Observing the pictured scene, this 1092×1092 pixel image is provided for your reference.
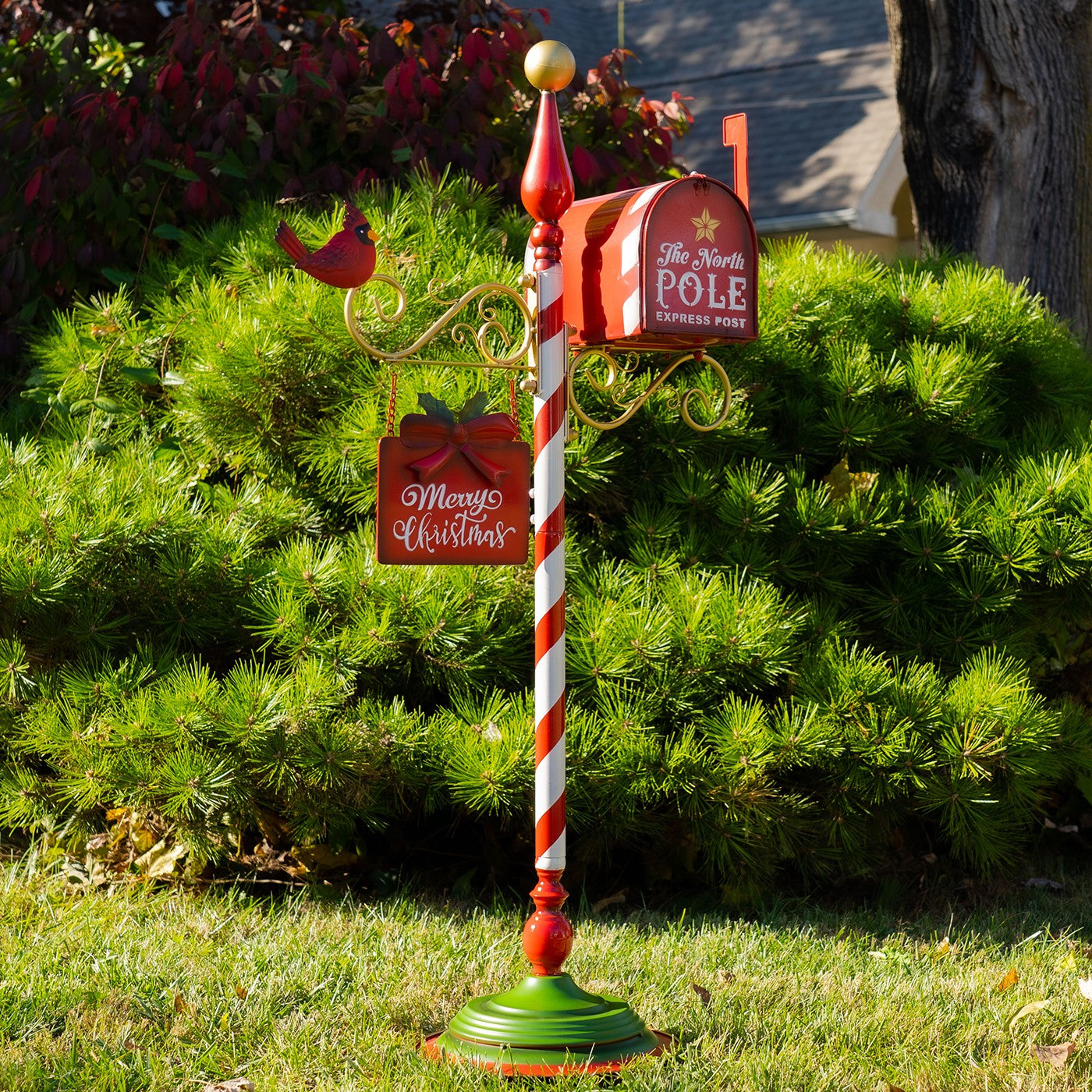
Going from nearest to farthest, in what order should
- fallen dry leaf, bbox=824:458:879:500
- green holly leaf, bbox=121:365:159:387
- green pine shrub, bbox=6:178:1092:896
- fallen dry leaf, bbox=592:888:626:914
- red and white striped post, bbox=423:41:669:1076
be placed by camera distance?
red and white striped post, bbox=423:41:669:1076, green pine shrub, bbox=6:178:1092:896, fallen dry leaf, bbox=592:888:626:914, fallen dry leaf, bbox=824:458:879:500, green holly leaf, bbox=121:365:159:387

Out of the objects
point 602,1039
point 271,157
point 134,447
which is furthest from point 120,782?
point 271,157

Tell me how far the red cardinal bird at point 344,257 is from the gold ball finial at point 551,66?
1.50ft

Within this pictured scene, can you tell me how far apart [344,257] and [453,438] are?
0.42 meters

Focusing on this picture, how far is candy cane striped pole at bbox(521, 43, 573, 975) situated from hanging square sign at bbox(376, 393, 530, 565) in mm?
58

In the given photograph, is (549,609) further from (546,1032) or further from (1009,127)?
(1009,127)

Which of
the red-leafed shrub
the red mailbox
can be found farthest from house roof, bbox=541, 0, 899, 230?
the red mailbox

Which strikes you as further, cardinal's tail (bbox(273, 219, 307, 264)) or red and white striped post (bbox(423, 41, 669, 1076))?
red and white striped post (bbox(423, 41, 669, 1076))

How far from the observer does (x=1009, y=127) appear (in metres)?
5.40

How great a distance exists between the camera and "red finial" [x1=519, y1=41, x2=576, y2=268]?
2.71 m

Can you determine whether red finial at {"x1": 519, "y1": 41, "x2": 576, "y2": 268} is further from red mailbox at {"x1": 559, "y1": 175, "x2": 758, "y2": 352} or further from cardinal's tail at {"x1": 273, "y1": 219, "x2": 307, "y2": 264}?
cardinal's tail at {"x1": 273, "y1": 219, "x2": 307, "y2": 264}

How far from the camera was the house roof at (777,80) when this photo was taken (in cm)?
898

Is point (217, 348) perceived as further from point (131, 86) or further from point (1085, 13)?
point (1085, 13)

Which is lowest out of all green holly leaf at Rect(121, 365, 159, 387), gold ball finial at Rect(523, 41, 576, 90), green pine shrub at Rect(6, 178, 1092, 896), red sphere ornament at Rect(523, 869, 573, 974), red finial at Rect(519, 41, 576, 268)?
red sphere ornament at Rect(523, 869, 573, 974)

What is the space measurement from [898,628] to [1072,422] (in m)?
0.97
